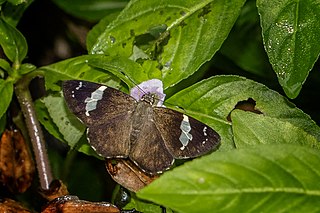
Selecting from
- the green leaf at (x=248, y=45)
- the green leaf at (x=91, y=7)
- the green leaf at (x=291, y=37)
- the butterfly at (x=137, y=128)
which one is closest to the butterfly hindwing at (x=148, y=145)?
the butterfly at (x=137, y=128)

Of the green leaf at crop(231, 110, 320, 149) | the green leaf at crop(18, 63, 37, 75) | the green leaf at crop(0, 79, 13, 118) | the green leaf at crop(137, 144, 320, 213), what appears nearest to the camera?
the green leaf at crop(137, 144, 320, 213)

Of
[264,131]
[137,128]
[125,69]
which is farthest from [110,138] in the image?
[264,131]

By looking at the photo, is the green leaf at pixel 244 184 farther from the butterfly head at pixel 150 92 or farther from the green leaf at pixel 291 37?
the butterfly head at pixel 150 92

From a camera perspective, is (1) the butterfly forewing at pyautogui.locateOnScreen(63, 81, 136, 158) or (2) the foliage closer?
(2) the foliage

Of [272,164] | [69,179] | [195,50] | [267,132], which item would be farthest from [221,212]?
[69,179]

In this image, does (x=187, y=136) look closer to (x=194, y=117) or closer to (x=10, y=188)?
(x=194, y=117)

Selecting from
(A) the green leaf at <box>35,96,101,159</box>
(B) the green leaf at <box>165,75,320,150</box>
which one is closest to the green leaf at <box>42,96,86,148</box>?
(A) the green leaf at <box>35,96,101,159</box>

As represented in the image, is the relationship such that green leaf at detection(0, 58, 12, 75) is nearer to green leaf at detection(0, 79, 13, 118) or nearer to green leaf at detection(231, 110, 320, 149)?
green leaf at detection(0, 79, 13, 118)
